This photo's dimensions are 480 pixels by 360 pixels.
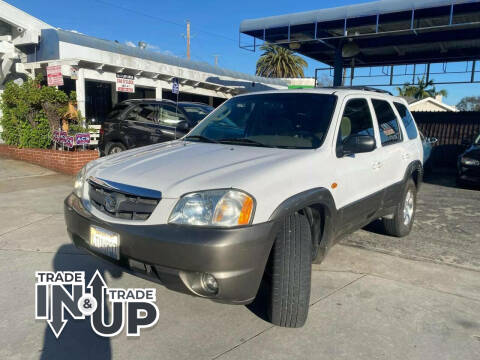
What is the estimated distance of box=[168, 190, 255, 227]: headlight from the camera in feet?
7.87

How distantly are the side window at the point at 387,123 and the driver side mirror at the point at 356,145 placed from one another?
94 centimetres

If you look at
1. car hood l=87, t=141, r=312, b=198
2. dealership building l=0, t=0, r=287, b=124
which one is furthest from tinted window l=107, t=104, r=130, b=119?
car hood l=87, t=141, r=312, b=198

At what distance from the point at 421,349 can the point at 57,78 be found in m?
10.5

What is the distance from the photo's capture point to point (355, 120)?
12.4ft

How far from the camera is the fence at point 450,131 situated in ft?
43.8

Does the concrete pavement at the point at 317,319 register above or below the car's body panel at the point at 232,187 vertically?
below

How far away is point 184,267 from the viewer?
2371 mm

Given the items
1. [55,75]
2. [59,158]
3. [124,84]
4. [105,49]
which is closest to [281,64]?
[105,49]

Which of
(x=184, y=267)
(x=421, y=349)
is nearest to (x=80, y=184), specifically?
(x=184, y=267)

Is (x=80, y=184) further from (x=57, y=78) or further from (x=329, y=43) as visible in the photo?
(x=329, y=43)

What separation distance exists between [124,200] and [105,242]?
331mm

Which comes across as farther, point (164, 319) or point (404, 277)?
point (404, 277)

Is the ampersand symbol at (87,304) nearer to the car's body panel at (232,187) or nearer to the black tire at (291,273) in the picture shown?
the car's body panel at (232,187)

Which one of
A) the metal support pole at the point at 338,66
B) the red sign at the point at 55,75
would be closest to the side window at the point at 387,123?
the red sign at the point at 55,75
